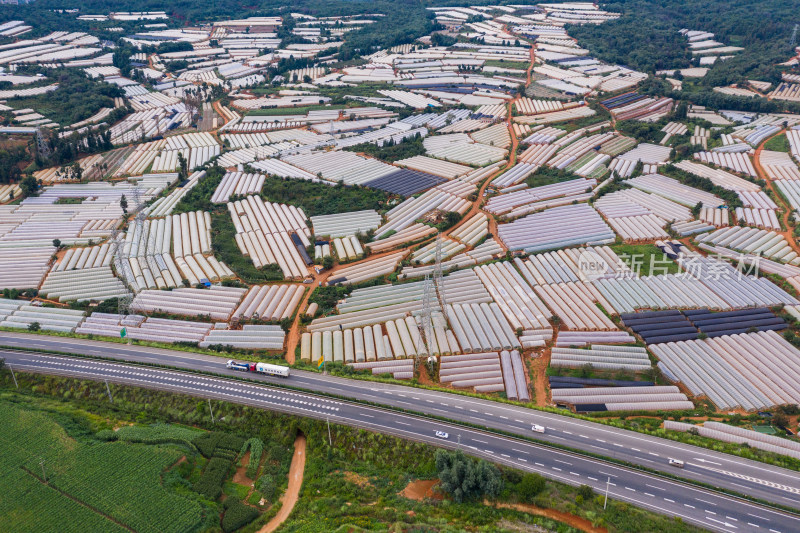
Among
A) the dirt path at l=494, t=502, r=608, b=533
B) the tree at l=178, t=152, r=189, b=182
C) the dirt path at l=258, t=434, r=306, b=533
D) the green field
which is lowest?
the dirt path at l=258, t=434, r=306, b=533

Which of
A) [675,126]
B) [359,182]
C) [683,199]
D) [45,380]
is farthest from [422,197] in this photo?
[675,126]

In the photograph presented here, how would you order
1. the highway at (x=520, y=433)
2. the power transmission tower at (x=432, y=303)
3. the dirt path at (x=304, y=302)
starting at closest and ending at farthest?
1. the highway at (x=520, y=433)
2. the power transmission tower at (x=432, y=303)
3. the dirt path at (x=304, y=302)

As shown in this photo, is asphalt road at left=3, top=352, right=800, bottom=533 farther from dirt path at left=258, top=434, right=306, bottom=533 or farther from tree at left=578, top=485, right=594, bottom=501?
dirt path at left=258, top=434, right=306, bottom=533

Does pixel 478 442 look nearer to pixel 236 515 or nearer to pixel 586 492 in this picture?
pixel 586 492

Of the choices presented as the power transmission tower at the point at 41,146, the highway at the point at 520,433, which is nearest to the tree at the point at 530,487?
the highway at the point at 520,433

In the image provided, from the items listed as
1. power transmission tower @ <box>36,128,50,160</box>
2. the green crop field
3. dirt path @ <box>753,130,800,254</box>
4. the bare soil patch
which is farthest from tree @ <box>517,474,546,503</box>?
power transmission tower @ <box>36,128,50,160</box>

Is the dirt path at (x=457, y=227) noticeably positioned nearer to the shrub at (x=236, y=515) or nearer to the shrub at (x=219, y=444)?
the shrub at (x=219, y=444)

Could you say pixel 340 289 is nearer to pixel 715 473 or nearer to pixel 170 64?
pixel 715 473
